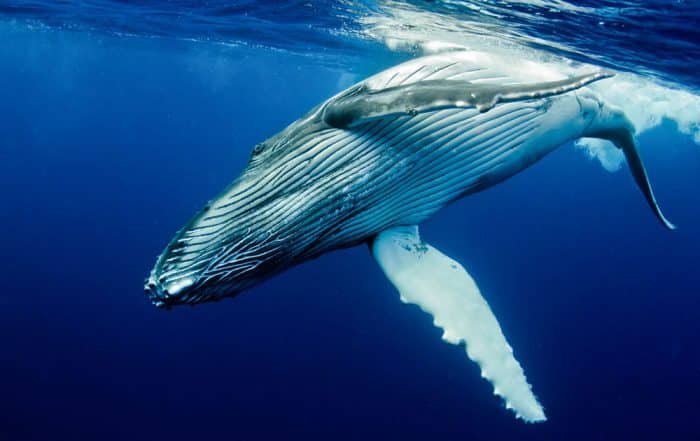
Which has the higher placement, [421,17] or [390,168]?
[421,17]

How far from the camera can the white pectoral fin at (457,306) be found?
3.07 meters

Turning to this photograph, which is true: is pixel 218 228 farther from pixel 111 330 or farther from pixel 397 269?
pixel 111 330

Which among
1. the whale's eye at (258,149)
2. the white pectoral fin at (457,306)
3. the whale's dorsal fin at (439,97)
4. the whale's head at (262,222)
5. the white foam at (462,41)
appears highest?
the white foam at (462,41)

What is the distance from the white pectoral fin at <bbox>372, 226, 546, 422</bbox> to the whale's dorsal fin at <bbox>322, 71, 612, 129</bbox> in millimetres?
1009

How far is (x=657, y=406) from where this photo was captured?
24.2 meters

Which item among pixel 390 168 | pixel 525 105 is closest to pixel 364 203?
pixel 390 168

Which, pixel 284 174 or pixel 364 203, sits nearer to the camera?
pixel 284 174

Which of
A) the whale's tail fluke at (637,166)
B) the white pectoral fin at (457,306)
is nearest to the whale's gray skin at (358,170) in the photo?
the white pectoral fin at (457,306)

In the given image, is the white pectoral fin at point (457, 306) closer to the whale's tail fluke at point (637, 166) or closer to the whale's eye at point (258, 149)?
the whale's eye at point (258, 149)

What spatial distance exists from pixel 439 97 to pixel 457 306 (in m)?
1.51

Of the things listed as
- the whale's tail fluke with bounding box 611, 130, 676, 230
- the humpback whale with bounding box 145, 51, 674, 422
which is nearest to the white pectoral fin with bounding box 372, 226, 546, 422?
the humpback whale with bounding box 145, 51, 674, 422

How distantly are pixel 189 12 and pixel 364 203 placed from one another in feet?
64.4

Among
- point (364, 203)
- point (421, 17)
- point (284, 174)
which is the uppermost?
point (421, 17)

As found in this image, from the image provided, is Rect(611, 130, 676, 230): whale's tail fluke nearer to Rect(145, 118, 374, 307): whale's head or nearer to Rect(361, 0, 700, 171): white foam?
Rect(145, 118, 374, 307): whale's head
